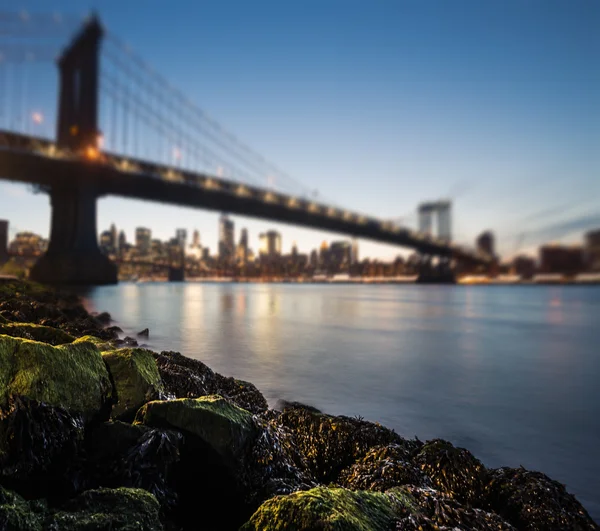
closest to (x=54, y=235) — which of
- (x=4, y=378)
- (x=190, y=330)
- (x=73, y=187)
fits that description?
(x=73, y=187)

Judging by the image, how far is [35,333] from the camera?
409cm

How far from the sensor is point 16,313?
6.17 metres

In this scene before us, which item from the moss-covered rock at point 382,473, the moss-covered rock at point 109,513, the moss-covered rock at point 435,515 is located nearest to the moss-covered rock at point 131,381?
the moss-covered rock at point 109,513

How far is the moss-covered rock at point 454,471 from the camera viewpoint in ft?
9.19

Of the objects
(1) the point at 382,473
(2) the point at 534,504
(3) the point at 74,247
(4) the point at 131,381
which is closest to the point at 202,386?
(4) the point at 131,381

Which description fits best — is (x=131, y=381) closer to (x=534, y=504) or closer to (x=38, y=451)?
(x=38, y=451)

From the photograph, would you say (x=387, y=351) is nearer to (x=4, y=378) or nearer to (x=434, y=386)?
(x=434, y=386)

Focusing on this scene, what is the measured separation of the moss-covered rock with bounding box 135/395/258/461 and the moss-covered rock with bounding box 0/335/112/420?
1.35 feet

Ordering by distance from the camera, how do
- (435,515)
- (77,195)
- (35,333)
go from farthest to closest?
(77,195), (35,333), (435,515)

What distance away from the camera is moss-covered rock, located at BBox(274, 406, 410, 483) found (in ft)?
10.5

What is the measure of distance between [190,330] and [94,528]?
43.7 ft

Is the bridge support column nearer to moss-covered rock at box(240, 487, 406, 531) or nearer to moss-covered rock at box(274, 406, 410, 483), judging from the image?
moss-covered rock at box(274, 406, 410, 483)

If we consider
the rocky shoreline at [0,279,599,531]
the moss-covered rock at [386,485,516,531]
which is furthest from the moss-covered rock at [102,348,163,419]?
the moss-covered rock at [386,485,516,531]

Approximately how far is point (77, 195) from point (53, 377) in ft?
127
